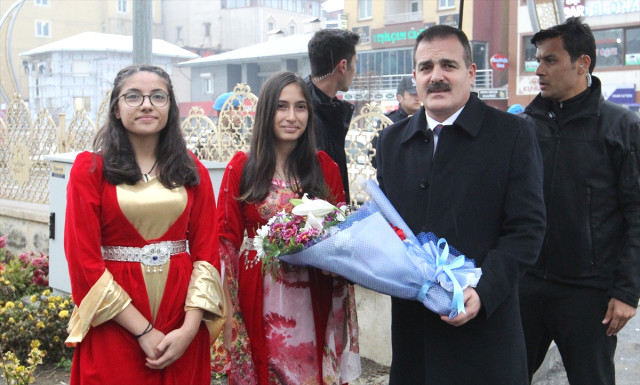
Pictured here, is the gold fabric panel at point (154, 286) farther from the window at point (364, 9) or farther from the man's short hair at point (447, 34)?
the window at point (364, 9)

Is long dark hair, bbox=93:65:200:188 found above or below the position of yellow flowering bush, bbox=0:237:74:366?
above

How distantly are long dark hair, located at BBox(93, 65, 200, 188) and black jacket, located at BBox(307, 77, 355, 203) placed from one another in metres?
1.00

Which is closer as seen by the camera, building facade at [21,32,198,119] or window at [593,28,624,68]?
building facade at [21,32,198,119]

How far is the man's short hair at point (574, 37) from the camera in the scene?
3.19 metres

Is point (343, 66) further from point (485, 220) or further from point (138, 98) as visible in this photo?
point (485, 220)

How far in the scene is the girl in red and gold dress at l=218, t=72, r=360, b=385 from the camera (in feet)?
9.81

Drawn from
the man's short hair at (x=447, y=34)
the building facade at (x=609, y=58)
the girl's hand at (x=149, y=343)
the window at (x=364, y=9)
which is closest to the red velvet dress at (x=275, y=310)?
the girl's hand at (x=149, y=343)

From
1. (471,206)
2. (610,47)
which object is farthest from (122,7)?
(471,206)

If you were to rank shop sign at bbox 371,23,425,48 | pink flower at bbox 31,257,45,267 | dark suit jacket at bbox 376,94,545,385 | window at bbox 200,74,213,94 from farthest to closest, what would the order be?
window at bbox 200,74,213,94 < shop sign at bbox 371,23,425,48 < pink flower at bbox 31,257,45,267 < dark suit jacket at bbox 376,94,545,385

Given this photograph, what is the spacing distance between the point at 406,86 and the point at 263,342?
3.48 metres

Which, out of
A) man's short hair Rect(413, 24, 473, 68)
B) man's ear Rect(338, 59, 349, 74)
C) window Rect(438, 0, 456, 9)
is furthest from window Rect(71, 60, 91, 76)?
man's short hair Rect(413, 24, 473, 68)

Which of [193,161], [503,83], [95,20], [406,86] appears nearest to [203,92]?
[406,86]

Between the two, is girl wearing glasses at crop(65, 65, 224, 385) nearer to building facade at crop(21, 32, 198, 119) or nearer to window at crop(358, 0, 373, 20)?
window at crop(358, 0, 373, 20)

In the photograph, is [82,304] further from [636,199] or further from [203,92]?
[203,92]
